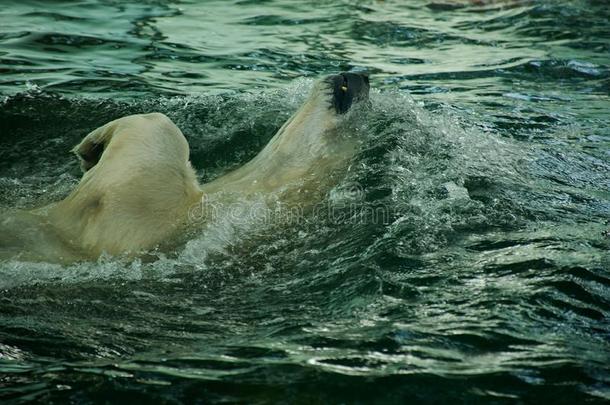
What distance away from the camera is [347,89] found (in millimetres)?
4613

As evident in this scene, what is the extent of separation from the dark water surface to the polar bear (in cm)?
17

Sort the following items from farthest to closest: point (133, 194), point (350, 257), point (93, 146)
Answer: point (93, 146) < point (133, 194) < point (350, 257)

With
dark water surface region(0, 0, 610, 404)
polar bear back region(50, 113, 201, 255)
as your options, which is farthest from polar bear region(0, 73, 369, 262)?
dark water surface region(0, 0, 610, 404)

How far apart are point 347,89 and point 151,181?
4.16 feet

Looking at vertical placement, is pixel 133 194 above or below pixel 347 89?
below

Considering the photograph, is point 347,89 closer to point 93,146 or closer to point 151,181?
point 151,181

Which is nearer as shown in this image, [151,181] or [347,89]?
[151,181]

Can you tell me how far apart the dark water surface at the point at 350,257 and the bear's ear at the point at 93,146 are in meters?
0.33

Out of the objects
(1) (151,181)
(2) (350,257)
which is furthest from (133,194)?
(2) (350,257)

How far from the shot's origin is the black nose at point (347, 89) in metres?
4.55

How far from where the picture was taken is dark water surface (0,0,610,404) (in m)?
2.66

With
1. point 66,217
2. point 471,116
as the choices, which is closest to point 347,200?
point 66,217

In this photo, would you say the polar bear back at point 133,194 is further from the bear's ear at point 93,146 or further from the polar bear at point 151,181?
the bear's ear at point 93,146

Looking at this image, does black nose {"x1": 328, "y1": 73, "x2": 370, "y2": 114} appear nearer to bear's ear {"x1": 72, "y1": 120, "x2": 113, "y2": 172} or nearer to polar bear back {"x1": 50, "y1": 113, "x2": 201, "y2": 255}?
polar bear back {"x1": 50, "y1": 113, "x2": 201, "y2": 255}
